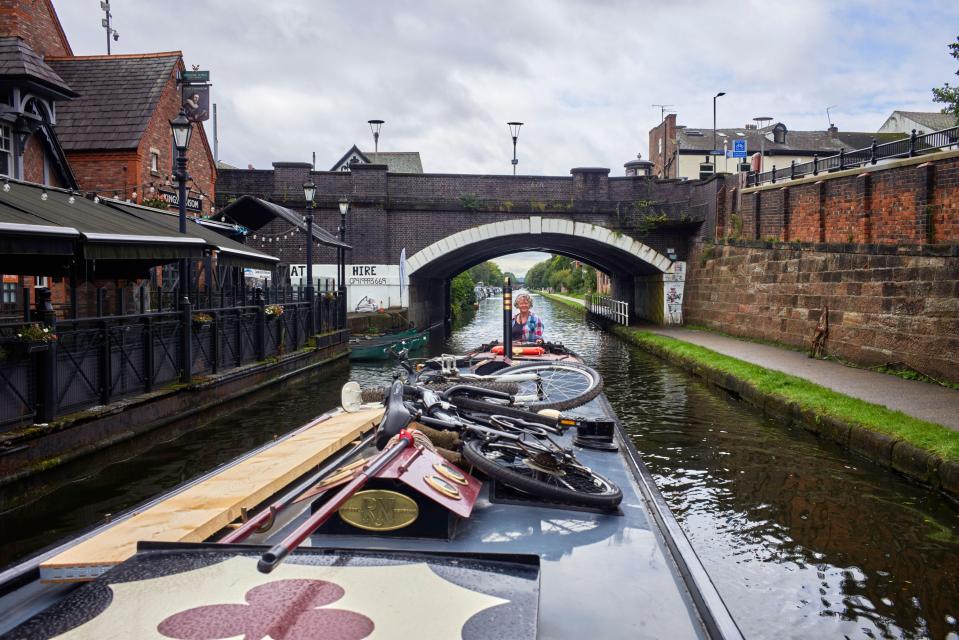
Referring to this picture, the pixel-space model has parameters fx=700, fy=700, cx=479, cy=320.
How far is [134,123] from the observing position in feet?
59.5

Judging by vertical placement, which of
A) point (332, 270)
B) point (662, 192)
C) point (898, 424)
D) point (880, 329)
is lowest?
point (898, 424)

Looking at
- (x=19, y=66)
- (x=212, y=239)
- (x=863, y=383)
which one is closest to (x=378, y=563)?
(x=863, y=383)

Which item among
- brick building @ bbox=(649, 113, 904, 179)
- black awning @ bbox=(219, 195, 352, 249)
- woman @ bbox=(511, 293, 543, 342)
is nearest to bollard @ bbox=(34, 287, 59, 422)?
woman @ bbox=(511, 293, 543, 342)

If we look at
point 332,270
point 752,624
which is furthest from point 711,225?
point 752,624

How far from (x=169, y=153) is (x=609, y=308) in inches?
820

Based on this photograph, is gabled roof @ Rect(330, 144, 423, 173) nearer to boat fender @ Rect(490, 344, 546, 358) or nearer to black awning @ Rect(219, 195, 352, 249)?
black awning @ Rect(219, 195, 352, 249)

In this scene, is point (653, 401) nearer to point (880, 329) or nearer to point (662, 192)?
point (880, 329)

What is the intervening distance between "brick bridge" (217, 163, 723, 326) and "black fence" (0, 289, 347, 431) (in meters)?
9.58

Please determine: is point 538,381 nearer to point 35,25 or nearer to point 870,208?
point 870,208

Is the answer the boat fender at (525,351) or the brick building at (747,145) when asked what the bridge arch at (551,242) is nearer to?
the boat fender at (525,351)

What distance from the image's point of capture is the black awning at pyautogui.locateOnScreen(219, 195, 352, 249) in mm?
17469

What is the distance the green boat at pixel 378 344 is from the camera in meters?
18.0

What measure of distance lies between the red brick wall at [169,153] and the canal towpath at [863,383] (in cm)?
1490

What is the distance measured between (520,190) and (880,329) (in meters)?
13.7
